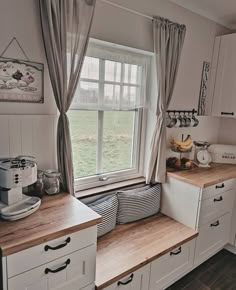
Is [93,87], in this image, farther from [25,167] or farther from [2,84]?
[25,167]

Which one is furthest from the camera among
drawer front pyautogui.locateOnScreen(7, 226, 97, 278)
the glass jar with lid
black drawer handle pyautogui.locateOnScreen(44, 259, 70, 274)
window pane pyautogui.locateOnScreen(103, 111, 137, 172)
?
window pane pyautogui.locateOnScreen(103, 111, 137, 172)

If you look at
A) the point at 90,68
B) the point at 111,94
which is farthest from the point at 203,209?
the point at 90,68

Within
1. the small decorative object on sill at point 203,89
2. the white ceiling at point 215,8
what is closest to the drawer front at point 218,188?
the small decorative object on sill at point 203,89

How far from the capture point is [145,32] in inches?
80.9

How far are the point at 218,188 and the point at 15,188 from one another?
1.76m

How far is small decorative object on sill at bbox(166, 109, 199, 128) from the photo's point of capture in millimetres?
2348

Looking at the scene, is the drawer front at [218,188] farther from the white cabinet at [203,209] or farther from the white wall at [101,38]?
the white wall at [101,38]

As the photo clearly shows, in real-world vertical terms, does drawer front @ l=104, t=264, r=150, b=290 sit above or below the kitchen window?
below

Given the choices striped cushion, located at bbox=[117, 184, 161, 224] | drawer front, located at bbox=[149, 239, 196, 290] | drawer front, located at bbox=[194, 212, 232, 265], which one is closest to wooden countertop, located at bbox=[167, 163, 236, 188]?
striped cushion, located at bbox=[117, 184, 161, 224]

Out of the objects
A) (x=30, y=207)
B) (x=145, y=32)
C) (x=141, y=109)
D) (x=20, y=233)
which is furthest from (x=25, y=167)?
(x=145, y=32)

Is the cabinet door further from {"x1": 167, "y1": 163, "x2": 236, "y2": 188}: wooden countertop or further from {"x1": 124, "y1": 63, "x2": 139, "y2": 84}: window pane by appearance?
{"x1": 124, "y1": 63, "x2": 139, "y2": 84}: window pane

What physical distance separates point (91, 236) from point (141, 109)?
1373mm

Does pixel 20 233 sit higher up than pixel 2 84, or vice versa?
pixel 2 84

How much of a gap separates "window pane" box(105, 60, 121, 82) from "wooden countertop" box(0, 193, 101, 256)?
110 cm
